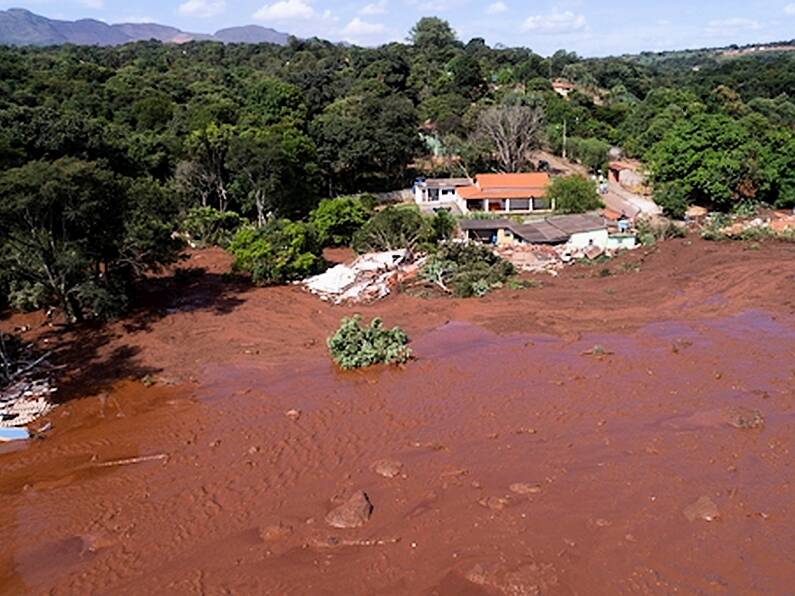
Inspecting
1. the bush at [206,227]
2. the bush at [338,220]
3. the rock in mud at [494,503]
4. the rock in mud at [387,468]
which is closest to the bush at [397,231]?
the bush at [338,220]

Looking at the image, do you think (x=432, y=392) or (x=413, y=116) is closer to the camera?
(x=432, y=392)

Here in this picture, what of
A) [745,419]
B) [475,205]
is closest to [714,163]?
[475,205]

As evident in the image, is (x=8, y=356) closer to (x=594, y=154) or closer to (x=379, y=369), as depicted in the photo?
(x=379, y=369)

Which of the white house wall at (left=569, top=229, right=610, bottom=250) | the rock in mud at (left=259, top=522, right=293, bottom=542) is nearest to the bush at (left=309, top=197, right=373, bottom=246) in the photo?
the white house wall at (left=569, top=229, right=610, bottom=250)

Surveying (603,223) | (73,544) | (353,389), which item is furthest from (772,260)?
(73,544)

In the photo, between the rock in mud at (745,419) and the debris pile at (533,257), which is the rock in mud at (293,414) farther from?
the debris pile at (533,257)

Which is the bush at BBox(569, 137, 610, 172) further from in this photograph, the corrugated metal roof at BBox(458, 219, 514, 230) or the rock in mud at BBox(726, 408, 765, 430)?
the rock in mud at BBox(726, 408, 765, 430)

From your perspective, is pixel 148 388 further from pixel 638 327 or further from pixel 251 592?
pixel 638 327
